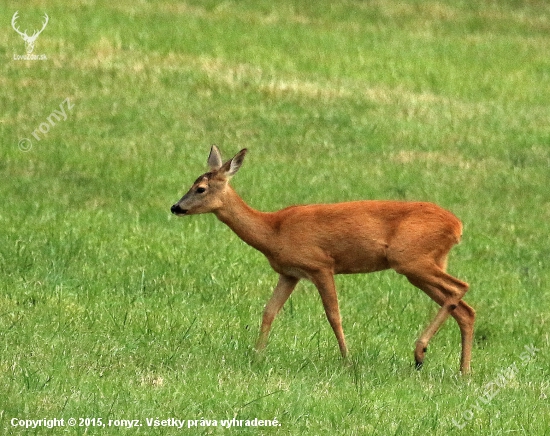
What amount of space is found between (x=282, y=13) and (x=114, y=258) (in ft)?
55.0

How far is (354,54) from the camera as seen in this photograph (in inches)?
981

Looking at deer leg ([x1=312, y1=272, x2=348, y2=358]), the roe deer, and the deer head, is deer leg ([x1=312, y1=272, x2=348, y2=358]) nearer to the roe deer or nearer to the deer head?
the roe deer

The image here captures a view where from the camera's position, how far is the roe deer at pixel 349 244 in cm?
923

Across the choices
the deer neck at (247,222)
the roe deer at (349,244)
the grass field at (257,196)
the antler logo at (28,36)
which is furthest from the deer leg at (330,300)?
the antler logo at (28,36)

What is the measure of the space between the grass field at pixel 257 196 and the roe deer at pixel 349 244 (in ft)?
1.26

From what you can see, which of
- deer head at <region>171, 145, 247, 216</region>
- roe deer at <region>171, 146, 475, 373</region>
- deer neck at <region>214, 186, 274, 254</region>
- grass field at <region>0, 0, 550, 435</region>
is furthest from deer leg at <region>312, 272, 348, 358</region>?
deer head at <region>171, 145, 247, 216</region>

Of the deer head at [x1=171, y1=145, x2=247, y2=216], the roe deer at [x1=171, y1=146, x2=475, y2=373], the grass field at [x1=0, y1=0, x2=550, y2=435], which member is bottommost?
the grass field at [x1=0, y1=0, x2=550, y2=435]

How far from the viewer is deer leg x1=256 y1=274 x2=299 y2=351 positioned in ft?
30.4

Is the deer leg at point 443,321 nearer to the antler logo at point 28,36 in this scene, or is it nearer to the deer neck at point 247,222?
the deer neck at point 247,222

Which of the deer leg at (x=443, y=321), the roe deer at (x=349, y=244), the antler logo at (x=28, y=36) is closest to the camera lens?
the deer leg at (x=443, y=321)

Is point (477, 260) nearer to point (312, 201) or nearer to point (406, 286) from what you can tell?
point (406, 286)

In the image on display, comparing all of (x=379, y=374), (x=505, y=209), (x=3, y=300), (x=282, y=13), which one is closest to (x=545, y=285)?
(x=505, y=209)

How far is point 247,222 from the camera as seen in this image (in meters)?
9.49

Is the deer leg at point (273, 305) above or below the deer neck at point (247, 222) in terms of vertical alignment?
below
